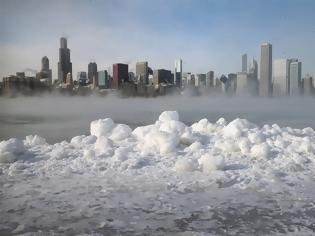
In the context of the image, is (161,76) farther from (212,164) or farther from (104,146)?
(212,164)

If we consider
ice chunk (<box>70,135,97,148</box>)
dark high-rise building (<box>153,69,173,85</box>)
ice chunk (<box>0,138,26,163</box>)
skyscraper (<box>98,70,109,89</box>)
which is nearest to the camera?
ice chunk (<box>0,138,26,163</box>)

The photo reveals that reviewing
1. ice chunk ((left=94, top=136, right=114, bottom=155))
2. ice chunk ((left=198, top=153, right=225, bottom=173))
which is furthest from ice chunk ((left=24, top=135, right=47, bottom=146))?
ice chunk ((left=198, top=153, right=225, bottom=173))

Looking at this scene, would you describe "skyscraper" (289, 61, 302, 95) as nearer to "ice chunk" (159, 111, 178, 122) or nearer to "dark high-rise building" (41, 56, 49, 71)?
"ice chunk" (159, 111, 178, 122)

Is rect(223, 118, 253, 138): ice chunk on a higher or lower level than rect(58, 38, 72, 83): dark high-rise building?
lower

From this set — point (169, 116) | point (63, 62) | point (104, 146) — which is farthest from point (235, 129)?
point (63, 62)

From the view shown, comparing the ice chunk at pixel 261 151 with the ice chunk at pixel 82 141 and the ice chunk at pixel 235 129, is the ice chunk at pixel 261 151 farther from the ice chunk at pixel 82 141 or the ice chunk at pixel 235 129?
the ice chunk at pixel 82 141

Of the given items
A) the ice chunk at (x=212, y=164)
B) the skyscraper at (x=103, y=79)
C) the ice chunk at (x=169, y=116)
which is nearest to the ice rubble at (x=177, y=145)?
the ice chunk at (x=212, y=164)

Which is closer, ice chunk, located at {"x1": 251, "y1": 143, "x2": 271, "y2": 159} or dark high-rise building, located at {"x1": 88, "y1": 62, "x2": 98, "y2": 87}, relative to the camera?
ice chunk, located at {"x1": 251, "y1": 143, "x2": 271, "y2": 159}
